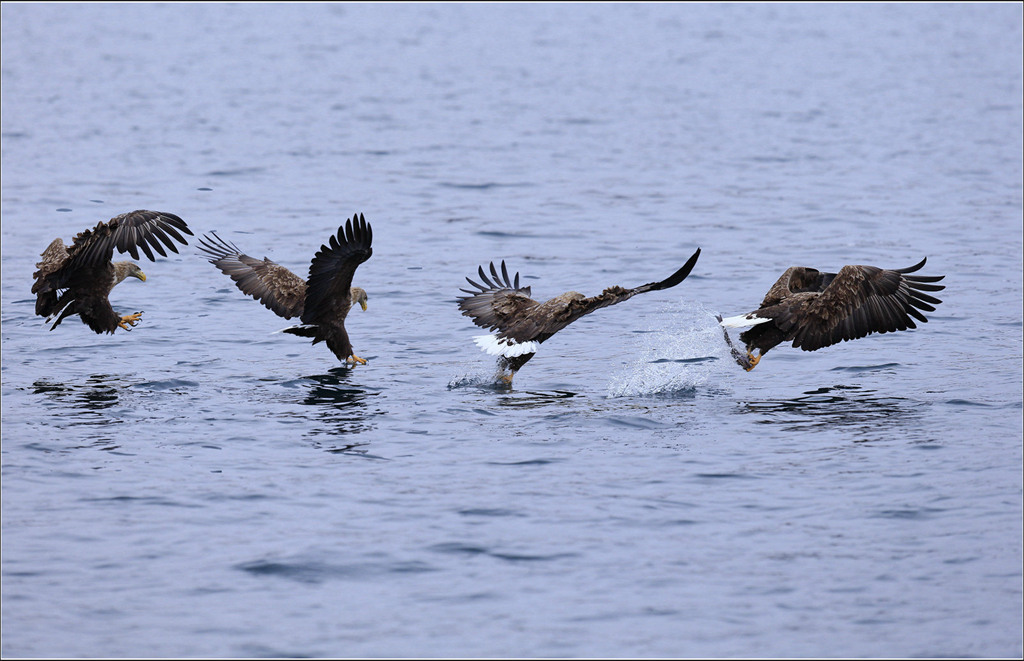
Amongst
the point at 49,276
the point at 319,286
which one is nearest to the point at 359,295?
the point at 319,286

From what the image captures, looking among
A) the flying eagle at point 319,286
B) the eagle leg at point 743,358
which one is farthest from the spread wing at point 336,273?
the eagle leg at point 743,358

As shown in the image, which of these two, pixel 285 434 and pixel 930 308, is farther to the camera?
pixel 930 308

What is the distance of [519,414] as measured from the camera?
9.52m

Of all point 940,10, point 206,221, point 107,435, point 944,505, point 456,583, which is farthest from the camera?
point 940,10

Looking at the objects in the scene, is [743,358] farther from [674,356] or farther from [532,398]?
[532,398]

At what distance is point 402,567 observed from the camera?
6.88m

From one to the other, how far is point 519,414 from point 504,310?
1.40 meters

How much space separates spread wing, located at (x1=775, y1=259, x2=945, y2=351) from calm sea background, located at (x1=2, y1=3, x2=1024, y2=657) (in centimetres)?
46

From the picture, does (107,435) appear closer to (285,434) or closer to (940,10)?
(285,434)

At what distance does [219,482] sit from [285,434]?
0.98 m

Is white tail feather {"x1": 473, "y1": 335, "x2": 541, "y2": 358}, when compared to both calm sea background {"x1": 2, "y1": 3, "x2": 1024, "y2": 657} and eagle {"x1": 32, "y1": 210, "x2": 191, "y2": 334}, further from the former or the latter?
eagle {"x1": 32, "y1": 210, "x2": 191, "y2": 334}

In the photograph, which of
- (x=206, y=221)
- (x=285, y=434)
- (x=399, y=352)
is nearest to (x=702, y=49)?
(x=206, y=221)

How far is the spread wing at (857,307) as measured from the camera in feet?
33.0

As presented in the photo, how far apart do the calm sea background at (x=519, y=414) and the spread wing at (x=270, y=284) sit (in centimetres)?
40
